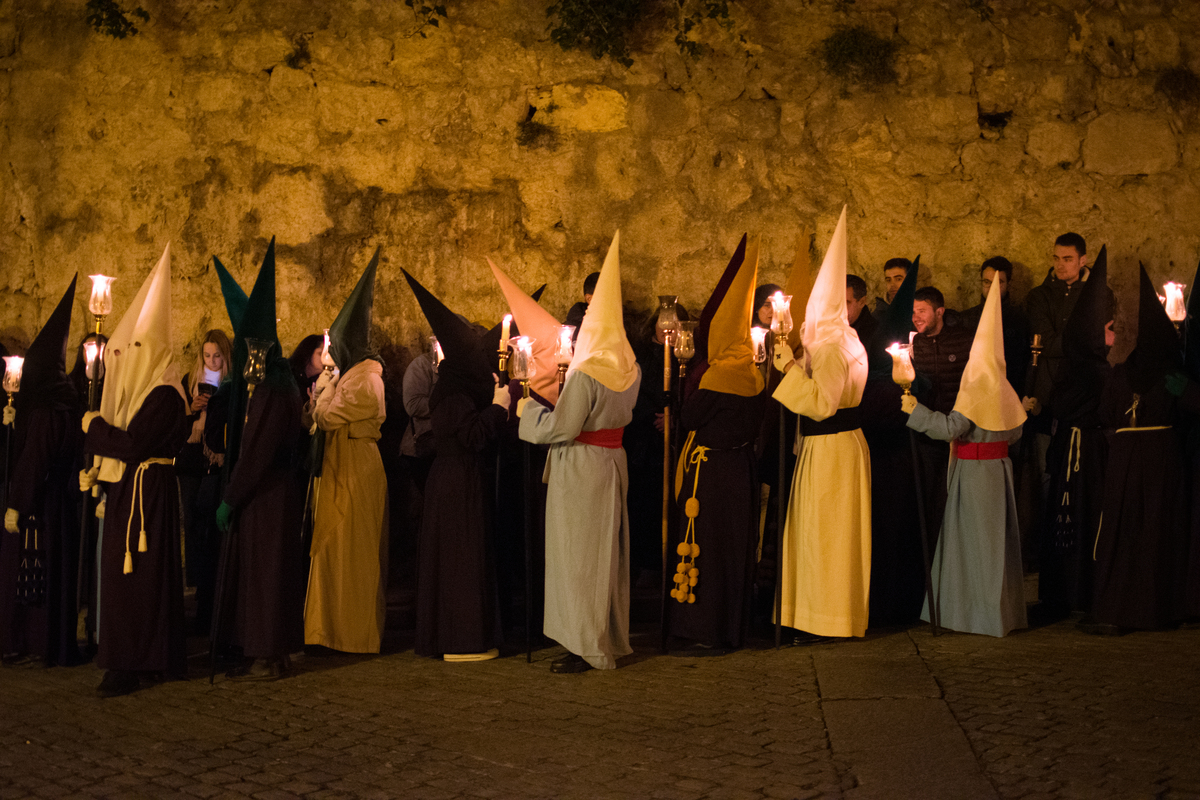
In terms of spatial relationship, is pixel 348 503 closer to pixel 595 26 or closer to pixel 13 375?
pixel 13 375

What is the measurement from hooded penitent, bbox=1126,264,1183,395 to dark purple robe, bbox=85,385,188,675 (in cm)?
527

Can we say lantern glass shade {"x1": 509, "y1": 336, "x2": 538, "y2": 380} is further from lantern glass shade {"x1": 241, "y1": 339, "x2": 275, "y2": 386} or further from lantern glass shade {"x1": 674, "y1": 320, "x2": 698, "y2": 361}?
lantern glass shade {"x1": 241, "y1": 339, "x2": 275, "y2": 386}

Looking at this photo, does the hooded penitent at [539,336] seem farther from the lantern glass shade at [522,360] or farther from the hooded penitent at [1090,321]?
the hooded penitent at [1090,321]

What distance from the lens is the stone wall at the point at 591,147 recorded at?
8461mm

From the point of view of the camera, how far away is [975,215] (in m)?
8.45

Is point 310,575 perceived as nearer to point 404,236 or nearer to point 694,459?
point 694,459

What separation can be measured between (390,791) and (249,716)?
50.3 inches

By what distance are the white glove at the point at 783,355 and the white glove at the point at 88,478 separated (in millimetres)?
3521

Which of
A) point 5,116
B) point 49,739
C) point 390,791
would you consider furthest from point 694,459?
point 5,116

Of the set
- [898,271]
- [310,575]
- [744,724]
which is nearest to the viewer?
[744,724]

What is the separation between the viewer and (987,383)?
6461mm

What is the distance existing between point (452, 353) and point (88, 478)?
1937 millimetres

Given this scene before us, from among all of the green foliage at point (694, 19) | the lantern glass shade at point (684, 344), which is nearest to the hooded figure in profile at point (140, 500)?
the lantern glass shade at point (684, 344)

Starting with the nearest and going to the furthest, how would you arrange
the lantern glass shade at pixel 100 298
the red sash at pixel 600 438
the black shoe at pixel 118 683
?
1. the black shoe at pixel 118 683
2. the lantern glass shade at pixel 100 298
3. the red sash at pixel 600 438
